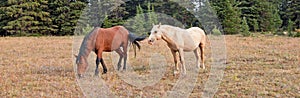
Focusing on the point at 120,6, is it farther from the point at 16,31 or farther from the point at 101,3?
the point at 16,31

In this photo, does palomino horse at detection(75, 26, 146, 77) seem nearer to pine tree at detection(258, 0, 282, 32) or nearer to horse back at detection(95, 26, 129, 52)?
horse back at detection(95, 26, 129, 52)

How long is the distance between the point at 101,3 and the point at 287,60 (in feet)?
41.0

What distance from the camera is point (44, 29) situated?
27078 mm

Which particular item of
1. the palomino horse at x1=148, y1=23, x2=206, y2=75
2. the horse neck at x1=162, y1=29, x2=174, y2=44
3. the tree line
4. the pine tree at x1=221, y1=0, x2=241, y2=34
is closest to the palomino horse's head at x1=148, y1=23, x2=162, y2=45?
the palomino horse at x1=148, y1=23, x2=206, y2=75

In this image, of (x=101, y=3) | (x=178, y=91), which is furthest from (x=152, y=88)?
(x=101, y=3)

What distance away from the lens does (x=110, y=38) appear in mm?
7781

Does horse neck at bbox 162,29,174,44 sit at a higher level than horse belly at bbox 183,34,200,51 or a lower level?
higher

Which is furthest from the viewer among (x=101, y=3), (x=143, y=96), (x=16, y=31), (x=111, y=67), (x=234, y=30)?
(x=16, y=31)

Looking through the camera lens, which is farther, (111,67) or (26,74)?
(111,67)

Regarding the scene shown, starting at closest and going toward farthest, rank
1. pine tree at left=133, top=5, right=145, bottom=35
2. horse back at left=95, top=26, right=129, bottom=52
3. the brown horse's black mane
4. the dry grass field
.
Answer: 1. the dry grass field
2. the brown horse's black mane
3. horse back at left=95, top=26, right=129, bottom=52
4. pine tree at left=133, top=5, right=145, bottom=35

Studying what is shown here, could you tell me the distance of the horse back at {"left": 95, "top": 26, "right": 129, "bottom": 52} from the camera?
24.5 ft

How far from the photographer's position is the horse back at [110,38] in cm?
746

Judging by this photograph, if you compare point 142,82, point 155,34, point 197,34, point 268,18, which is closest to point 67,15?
point 268,18

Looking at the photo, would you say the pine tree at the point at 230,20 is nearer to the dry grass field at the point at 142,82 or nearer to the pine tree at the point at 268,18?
the pine tree at the point at 268,18
